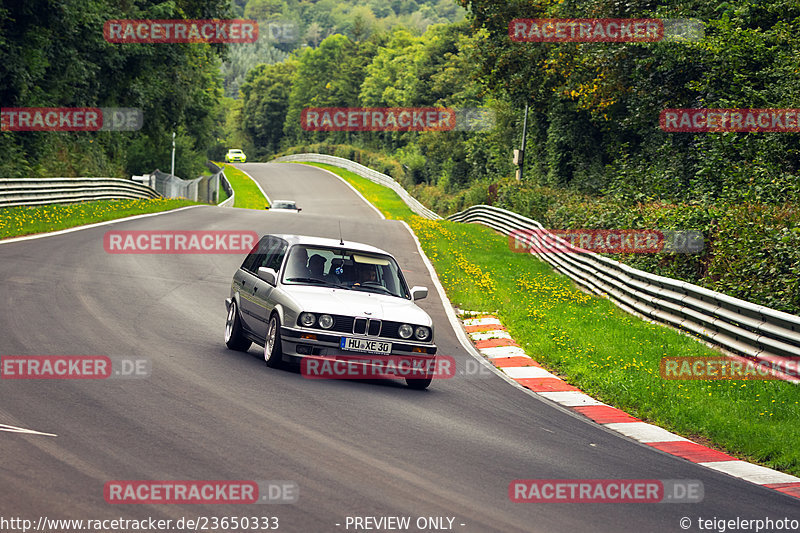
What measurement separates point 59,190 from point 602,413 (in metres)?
25.2

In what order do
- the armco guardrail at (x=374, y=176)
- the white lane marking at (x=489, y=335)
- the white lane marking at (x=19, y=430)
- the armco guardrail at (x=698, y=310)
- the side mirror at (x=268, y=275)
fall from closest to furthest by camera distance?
the white lane marking at (x=19, y=430), the side mirror at (x=268, y=275), the armco guardrail at (x=698, y=310), the white lane marking at (x=489, y=335), the armco guardrail at (x=374, y=176)

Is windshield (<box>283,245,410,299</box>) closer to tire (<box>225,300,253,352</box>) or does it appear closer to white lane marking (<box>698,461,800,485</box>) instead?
tire (<box>225,300,253,352</box>)

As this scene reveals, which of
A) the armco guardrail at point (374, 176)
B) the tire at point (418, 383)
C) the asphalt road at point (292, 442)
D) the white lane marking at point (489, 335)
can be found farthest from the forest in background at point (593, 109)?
the asphalt road at point (292, 442)

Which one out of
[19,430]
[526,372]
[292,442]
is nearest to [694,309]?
[526,372]

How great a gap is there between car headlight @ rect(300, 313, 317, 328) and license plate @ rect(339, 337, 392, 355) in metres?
0.41

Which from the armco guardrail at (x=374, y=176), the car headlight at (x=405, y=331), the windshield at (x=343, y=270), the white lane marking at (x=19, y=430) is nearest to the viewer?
the white lane marking at (x=19, y=430)

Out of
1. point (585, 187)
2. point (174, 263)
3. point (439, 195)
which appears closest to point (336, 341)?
point (174, 263)

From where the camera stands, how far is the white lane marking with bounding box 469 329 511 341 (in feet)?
50.6

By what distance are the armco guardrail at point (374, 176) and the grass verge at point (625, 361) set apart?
102ft

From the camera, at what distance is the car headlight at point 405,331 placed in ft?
34.7

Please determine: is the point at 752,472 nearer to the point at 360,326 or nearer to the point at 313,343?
the point at 360,326

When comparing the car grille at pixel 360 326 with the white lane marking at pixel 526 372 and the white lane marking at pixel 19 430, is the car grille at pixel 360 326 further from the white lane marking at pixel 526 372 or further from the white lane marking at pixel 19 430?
the white lane marking at pixel 19 430

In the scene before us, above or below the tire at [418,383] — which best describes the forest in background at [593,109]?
above

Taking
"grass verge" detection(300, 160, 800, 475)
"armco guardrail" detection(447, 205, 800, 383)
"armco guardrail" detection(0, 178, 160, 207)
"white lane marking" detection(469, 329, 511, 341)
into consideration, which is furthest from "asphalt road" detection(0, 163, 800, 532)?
"armco guardrail" detection(0, 178, 160, 207)
